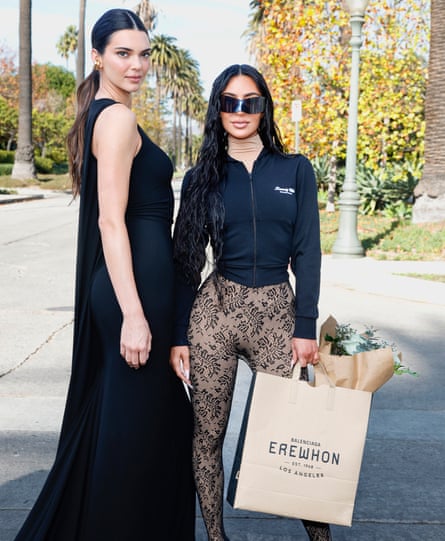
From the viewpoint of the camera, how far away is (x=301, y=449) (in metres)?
2.34

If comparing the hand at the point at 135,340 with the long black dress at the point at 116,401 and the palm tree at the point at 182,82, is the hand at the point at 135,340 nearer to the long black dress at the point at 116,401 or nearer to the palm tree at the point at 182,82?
the long black dress at the point at 116,401

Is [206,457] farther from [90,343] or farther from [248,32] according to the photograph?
[248,32]

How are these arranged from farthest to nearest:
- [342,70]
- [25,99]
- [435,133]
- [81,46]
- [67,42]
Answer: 1. [67,42]
2. [81,46]
3. [25,99]
4. [342,70]
5. [435,133]

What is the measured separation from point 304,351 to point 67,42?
90.4 m

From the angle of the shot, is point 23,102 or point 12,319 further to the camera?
point 23,102

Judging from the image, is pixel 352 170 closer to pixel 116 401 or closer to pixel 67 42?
pixel 116 401

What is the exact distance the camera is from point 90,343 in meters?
2.47

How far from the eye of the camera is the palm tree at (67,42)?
84188 millimetres

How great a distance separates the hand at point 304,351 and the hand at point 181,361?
15.7 inches

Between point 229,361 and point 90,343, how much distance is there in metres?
0.52

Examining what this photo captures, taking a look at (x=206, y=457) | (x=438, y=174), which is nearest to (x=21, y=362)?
(x=206, y=457)

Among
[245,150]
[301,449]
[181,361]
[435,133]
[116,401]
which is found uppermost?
[435,133]

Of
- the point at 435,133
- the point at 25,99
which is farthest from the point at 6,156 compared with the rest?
the point at 435,133

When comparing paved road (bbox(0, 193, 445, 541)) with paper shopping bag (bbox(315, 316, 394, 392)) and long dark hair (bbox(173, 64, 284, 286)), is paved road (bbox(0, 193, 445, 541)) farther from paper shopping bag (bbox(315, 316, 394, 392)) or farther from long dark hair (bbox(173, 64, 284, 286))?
long dark hair (bbox(173, 64, 284, 286))
